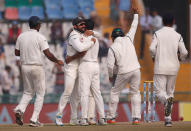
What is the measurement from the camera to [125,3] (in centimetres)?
2303

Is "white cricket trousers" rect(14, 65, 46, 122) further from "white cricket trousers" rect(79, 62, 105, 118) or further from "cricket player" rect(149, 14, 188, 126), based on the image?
"cricket player" rect(149, 14, 188, 126)

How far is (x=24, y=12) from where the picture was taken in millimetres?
23172

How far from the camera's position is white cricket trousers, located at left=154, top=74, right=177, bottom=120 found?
35.3 feet

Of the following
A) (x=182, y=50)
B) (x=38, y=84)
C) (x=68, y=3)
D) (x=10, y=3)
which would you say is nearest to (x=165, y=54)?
(x=182, y=50)

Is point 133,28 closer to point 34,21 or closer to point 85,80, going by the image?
point 85,80

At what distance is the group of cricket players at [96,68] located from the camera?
1078 cm

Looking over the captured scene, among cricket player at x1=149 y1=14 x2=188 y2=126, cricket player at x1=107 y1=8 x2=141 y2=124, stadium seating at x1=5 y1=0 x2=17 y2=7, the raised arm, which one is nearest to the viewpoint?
cricket player at x1=149 y1=14 x2=188 y2=126

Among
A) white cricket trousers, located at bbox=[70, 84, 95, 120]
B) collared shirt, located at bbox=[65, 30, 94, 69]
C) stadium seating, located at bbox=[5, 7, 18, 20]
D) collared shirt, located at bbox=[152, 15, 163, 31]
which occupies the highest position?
stadium seating, located at bbox=[5, 7, 18, 20]

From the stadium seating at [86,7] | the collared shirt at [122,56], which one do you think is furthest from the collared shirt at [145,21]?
the collared shirt at [122,56]

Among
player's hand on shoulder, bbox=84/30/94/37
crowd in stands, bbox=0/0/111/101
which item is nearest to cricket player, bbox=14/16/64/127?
player's hand on shoulder, bbox=84/30/94/37

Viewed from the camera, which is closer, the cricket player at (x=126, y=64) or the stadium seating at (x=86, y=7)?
the cricket player at (x=126, y=64)

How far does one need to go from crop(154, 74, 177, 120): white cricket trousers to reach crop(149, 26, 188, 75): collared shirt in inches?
3.8

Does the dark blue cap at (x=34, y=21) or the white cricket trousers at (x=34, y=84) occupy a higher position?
the dark blue cap at (x=34, y=21)

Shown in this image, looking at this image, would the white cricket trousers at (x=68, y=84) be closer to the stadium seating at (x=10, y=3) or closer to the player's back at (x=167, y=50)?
the player's back at (x=167, y=50)
